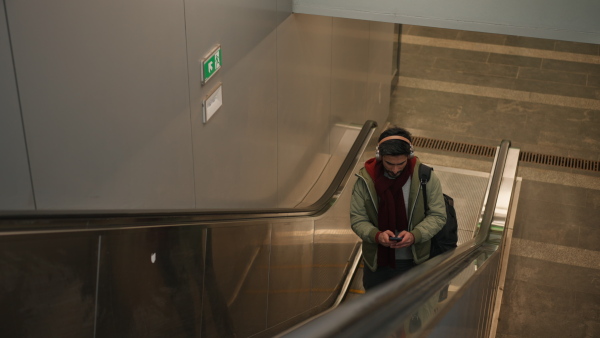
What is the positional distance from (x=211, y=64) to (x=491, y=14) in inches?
109

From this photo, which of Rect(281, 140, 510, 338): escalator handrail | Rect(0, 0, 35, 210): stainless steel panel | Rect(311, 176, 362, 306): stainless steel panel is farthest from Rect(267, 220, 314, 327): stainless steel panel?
Rect(0, 0, 35, 210): stainless steel panel

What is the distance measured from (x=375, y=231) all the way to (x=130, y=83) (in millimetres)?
1761

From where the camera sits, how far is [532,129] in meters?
11.3

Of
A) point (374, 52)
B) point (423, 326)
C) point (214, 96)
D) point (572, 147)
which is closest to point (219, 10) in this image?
point (214, 96)

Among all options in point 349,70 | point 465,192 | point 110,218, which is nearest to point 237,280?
point 110,218

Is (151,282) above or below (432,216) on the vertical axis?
below

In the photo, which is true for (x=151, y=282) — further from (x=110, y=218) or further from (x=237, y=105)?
(x=237, y=105)

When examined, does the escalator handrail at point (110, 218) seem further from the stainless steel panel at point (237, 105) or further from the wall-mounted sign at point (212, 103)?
the wall-mounted sign at point (212, 103)

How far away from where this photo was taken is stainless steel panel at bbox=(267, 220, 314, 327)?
5148 millimetres

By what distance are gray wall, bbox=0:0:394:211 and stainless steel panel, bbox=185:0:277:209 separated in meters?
0.01

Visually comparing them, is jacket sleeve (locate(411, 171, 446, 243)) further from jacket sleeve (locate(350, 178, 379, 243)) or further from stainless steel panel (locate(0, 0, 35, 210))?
stainless steel panel (locate(0, 0, 35, 210))

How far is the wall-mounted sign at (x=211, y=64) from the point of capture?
459cm

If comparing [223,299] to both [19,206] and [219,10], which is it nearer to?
[19,206]

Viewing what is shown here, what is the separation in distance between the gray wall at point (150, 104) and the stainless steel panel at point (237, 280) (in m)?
0.48
